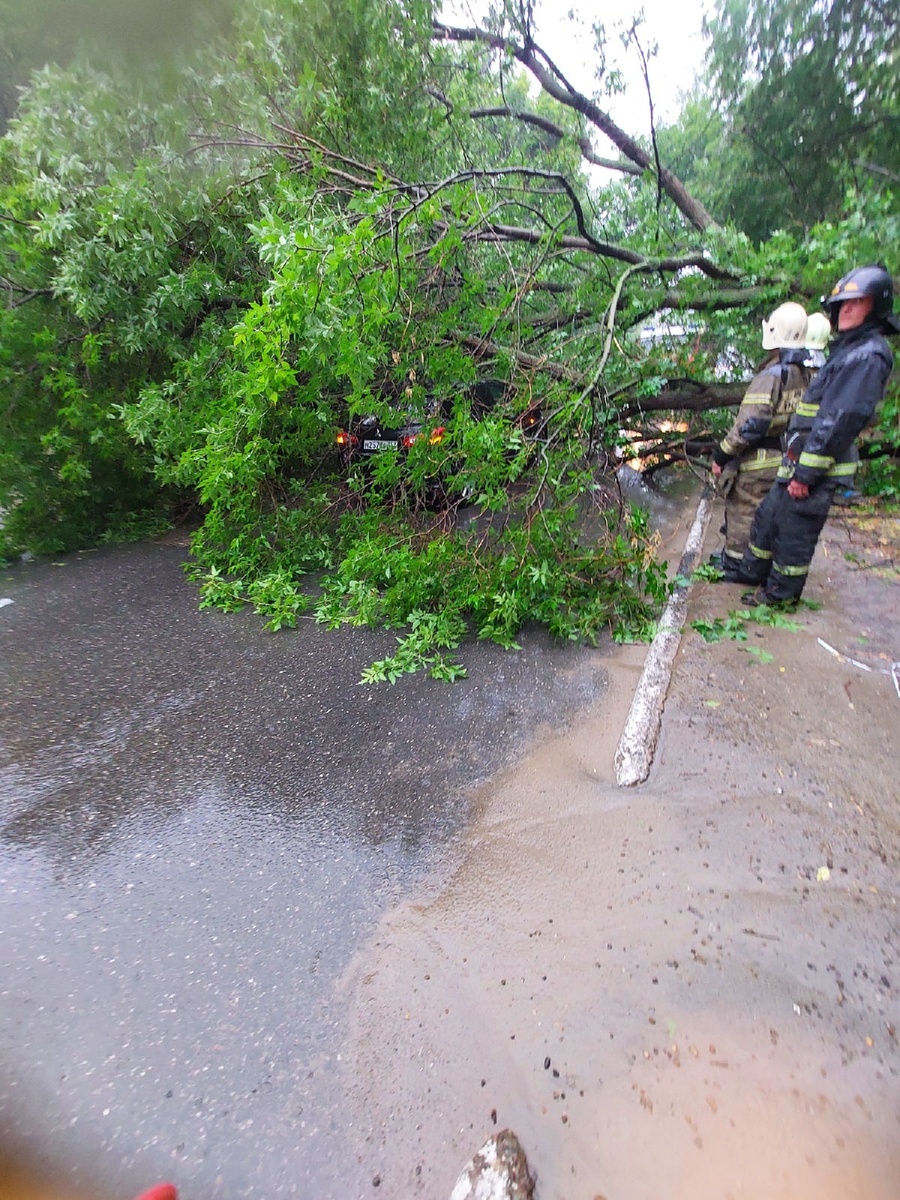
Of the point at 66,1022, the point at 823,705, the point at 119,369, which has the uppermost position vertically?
Result: the point at 119,369

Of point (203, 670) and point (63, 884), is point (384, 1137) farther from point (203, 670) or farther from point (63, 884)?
point (203, 670)

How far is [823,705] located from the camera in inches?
134

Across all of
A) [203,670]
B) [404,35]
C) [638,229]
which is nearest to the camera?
[203,670]

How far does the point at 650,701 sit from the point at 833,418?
214cm

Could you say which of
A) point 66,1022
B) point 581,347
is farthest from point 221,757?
point 581,347

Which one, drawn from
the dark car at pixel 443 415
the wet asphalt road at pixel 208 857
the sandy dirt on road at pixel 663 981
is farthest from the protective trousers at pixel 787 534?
the dark car at pixel 443 415

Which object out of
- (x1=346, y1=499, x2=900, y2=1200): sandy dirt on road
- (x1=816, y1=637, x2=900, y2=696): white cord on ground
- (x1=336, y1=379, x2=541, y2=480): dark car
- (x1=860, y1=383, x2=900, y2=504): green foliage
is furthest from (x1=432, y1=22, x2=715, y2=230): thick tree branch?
(x1=346, y1=499, x2=900, y2=1200): sandy dirt on road

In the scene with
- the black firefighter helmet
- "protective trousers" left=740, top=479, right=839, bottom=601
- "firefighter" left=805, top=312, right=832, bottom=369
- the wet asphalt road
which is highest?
the black firefighter helmet

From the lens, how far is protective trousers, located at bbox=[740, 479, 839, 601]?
4023mm

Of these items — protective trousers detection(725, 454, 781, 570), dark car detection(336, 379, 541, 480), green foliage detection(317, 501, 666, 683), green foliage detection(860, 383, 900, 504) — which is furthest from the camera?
green foliage detection(860, 383, 900, 504)

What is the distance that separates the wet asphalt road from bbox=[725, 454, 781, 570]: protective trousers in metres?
1.89

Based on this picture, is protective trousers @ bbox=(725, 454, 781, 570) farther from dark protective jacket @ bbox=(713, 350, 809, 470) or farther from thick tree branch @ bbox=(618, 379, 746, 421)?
thick tree branch @ bbox=(618, 379, 746, 421)

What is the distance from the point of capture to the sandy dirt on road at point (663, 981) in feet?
5.21

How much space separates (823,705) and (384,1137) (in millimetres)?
3029
